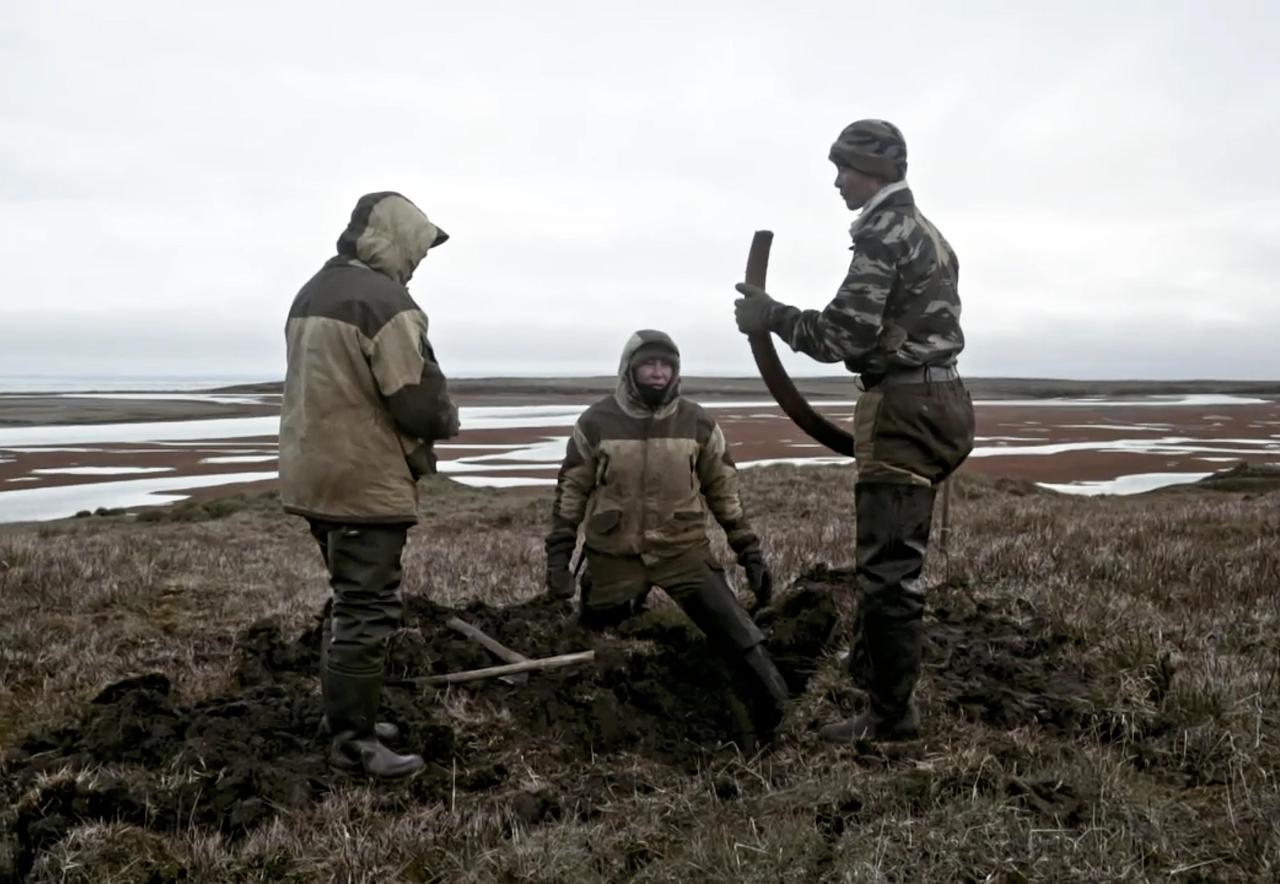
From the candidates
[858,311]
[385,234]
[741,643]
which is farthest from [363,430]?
[741,643]

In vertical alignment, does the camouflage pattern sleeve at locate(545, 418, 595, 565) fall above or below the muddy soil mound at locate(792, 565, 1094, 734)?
above

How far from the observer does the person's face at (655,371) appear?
5309 mm

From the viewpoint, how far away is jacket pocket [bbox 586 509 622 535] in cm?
528

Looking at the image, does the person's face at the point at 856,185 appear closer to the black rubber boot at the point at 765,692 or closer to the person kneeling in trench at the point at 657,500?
the person kneeling in trench at the point at 657,500

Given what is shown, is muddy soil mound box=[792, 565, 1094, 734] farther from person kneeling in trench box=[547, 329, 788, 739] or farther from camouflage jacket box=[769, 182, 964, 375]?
camouflage jacket box=[769, 182, 964, 375]

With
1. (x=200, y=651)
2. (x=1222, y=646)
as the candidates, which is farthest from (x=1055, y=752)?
(x=200, y=651)

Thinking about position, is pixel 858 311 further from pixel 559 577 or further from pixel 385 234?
pixel 559 577

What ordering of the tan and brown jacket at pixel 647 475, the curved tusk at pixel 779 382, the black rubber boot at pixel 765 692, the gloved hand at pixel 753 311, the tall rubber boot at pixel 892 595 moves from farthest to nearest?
the tan and brown jacket at pixel 647 475, the black rubber boot at pixel 765 692, the curved tusk at pixel 779 382, the gloved hand at pixel 753 311, the tall rubber boot at pixel 892 595

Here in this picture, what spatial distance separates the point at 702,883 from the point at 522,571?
574 cm

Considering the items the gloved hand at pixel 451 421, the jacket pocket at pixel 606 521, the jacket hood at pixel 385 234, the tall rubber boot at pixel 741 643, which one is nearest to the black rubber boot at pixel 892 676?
the tall rubber boot at pixel 741 643

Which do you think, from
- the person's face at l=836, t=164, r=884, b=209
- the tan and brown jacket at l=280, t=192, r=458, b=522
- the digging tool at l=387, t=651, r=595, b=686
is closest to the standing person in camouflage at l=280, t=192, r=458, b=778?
the tan and brown jacket at l=280, t=192, r=458, b=522

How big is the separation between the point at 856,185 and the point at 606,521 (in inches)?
84.5

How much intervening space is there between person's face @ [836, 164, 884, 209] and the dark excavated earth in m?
2.32

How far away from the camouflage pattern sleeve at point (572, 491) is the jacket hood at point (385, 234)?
164cm
